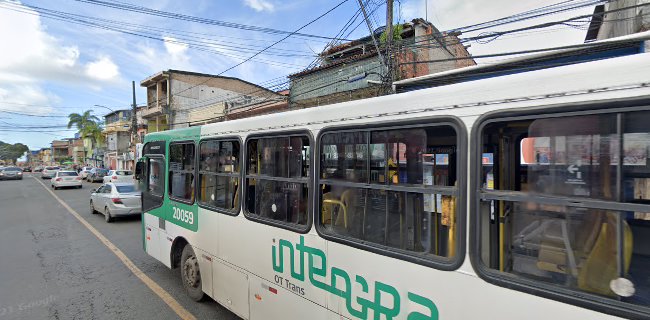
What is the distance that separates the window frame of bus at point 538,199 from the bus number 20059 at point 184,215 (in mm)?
3756

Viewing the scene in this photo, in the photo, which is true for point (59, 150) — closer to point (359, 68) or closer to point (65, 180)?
point (65, 180)

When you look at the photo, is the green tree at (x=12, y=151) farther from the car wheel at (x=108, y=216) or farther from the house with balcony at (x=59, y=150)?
the car wheel at (x=108, y=216)

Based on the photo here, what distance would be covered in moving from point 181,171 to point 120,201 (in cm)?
742

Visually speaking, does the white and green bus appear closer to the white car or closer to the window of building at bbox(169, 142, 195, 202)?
the window of building at bbox(169, 142, 195, 202)

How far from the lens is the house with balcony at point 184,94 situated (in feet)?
98.6

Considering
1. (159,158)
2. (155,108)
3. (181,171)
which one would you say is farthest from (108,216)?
(155,108)

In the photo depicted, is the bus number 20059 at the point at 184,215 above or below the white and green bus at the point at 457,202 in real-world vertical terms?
below

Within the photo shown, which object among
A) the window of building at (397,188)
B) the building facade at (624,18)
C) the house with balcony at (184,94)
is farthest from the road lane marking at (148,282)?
the house with balcony at (184,94)

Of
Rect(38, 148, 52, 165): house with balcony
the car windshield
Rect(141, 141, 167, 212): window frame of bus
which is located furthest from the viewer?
Rect(38, 148, 52, 165): house with balcony

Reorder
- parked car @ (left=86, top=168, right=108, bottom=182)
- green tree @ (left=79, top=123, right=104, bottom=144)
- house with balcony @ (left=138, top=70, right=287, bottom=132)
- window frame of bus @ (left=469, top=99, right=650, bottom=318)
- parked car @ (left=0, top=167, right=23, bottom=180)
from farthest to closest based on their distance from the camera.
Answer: green tree @ (left=79, top=123, right=104, bottom=144)
parked car @ (left=0, top=167, right=23, bottom=180)
parked car @ (left=86, top=168, right=108, bottom=182)
house with balcony @ (left=138, top=70, right=287, bottom=132)
window frame of bus @ (left=469, top=99, right=650, bottom=318)

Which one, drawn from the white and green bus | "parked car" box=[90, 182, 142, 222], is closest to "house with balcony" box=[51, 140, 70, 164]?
"parked car" box=[90, 182, 142, 222]

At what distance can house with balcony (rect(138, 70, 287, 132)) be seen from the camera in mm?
30062

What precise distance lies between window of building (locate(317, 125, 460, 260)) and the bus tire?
2.67 meters

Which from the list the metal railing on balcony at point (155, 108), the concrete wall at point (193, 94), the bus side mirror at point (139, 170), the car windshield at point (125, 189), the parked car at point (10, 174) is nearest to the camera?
the bus side mirror at point (139, 170)
